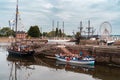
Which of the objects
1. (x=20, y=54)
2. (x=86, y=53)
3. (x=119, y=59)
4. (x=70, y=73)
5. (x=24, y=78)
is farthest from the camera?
(x=20, y=54)

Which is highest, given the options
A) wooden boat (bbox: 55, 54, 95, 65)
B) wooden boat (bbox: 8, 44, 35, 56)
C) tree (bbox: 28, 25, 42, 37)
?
tree (bbox: 28, 25, 42, 37)

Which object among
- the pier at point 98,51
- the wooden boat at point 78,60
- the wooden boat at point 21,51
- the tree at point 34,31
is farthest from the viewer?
the tree at point 34,31

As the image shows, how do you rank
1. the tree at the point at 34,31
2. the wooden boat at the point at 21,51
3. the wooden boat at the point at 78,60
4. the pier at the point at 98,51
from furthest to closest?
the tree at the point at 34,31
the wooden boat at the point at 21,51
the wooden boat at the point at 78,60
the pier at the point at 98,51

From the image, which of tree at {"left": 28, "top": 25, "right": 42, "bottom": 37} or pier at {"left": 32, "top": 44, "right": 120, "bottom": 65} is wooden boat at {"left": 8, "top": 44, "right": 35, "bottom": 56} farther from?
tree at {"left": 28, "top": 25, "right": 42, "bottom": 37}

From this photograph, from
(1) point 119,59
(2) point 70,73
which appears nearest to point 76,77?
(2) point 70,73

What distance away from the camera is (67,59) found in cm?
4700

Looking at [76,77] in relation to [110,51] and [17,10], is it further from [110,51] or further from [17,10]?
[17,10]

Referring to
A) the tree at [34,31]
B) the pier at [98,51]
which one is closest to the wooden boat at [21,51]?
the pier at [98,51]

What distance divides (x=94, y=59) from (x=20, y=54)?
1934 cm

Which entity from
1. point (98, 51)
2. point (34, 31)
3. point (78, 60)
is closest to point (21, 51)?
point (78, 60)

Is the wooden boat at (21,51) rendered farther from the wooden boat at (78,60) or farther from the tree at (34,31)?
the tree at (34,31)

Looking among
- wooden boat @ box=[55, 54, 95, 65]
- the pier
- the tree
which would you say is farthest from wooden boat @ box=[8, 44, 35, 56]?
the tree

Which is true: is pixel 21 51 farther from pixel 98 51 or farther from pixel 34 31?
pixel 34 31

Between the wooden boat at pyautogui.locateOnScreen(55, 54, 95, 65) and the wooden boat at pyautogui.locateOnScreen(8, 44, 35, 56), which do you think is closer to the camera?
the wooden boat at pyautogui.locateOnScreen(55, 54, 95, 65)
